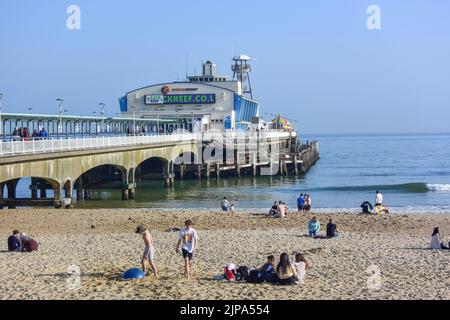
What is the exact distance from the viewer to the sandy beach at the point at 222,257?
1220 centimetres

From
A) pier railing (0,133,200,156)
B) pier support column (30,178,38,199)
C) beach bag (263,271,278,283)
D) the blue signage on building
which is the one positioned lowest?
beach bag (263,271,278,283)

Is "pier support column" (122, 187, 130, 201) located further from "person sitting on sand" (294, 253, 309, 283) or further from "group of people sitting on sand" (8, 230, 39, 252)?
"person sitting on sand" (294, 253, 309, 283)

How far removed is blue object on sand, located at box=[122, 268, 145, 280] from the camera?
43.0 feet

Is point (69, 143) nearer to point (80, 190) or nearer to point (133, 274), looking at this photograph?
point (80, 190)

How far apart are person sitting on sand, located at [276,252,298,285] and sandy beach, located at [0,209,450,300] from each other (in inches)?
10.4

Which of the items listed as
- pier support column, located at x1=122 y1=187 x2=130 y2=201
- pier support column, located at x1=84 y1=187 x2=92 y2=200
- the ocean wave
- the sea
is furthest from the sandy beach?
the ocean wave

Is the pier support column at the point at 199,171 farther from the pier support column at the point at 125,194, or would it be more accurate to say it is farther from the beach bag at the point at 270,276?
the beach bag at the point at 270,276

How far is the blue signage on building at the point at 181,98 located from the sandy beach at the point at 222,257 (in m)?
44.5

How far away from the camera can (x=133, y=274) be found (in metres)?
13.1

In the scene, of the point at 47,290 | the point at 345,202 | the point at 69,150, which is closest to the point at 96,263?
the point at 47,290

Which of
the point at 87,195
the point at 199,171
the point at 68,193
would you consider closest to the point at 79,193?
the point at 87,195

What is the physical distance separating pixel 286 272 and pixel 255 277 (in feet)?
2.02

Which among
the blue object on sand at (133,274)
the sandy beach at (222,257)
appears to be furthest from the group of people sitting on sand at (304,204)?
the blue object on sand at (133,274)

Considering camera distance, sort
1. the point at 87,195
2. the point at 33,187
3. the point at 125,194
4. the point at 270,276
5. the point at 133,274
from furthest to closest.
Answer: the point at 87,195 → the point at 125,194 → the point at 33,187 → the point at 133,274 → the point at 270,276
